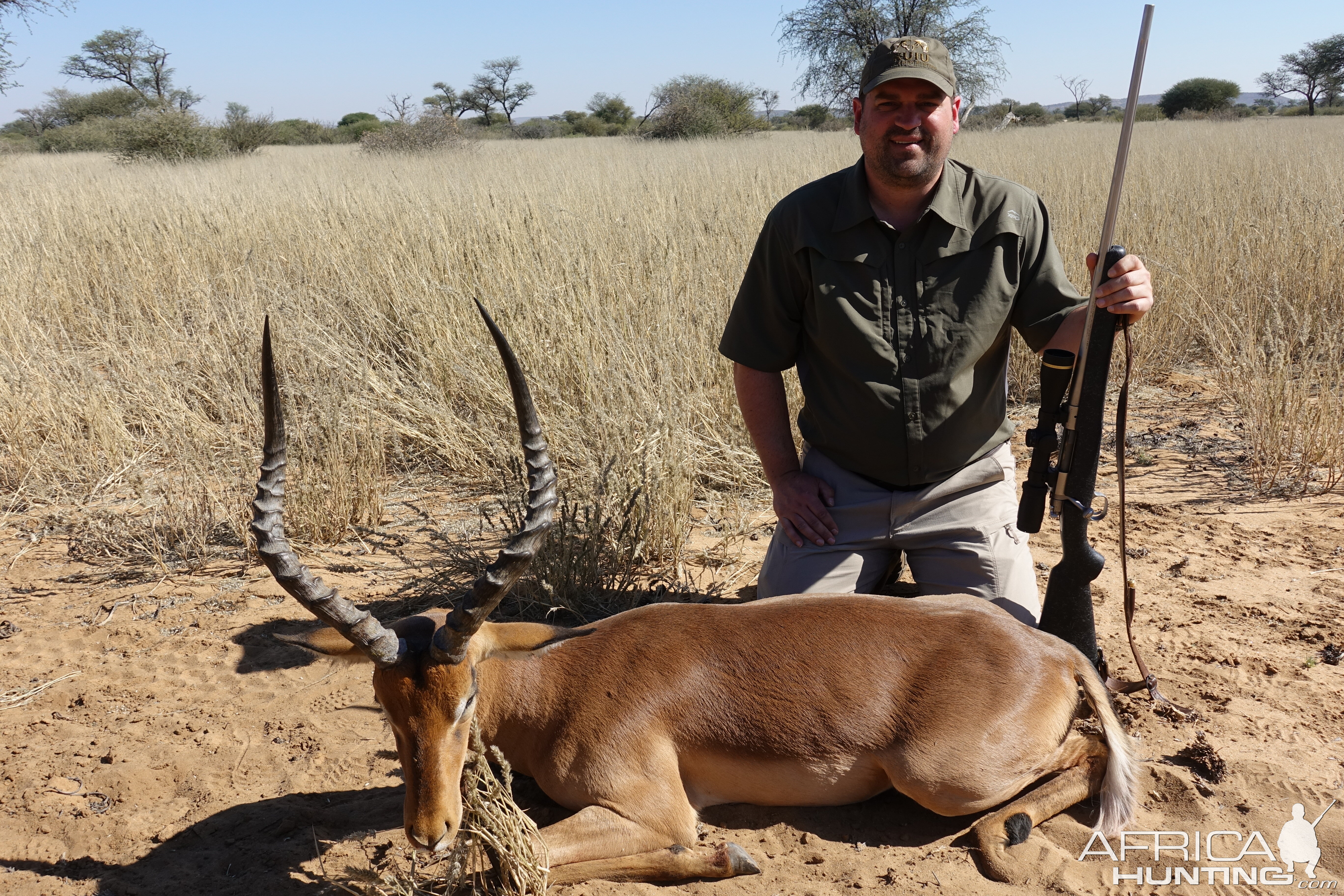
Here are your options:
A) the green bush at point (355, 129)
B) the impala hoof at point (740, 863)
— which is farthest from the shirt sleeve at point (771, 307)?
the green bush at point (355, 129)

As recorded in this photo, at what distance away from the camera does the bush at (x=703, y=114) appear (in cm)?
2552

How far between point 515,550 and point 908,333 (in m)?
1.99

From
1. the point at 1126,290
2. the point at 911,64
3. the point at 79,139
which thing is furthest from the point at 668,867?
the point at 79,139

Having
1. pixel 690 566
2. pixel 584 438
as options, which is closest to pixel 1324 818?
pixel 690 566

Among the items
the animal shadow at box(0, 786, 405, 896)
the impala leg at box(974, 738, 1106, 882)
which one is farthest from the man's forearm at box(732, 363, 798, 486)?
the animal shadow at box(0, 786, 405, 896)

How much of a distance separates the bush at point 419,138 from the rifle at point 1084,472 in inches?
719

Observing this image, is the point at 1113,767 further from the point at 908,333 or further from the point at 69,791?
the point at 69,791

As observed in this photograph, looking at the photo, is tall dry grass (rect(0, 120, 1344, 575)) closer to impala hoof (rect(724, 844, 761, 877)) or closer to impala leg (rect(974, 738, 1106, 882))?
impala hoof (rect(724, 844, 761, 877))

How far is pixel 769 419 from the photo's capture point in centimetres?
406

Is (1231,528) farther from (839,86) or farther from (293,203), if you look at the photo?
(839,86)

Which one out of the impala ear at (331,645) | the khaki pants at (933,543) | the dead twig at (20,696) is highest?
the impala ear at (331,645)

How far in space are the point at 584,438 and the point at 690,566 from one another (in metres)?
1.00

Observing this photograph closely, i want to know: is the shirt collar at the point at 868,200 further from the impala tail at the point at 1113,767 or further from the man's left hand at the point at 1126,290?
the impala tail at the point at 1113,767

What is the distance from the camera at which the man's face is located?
355 cm
